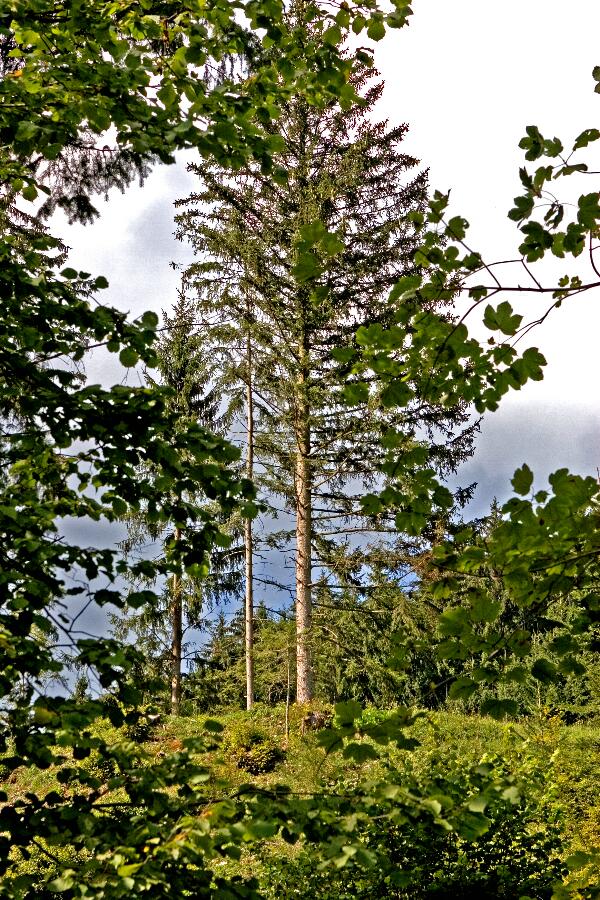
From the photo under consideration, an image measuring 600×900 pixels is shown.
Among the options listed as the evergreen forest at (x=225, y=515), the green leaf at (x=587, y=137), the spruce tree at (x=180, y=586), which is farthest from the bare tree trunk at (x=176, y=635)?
the green leaf at (x=587, y=137)

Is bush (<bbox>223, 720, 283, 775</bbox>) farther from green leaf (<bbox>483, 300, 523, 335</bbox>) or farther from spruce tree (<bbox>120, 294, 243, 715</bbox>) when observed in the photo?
green leaf (<bbox>483, 300, 523, 335</bbox>)

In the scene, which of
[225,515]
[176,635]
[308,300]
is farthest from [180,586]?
[225,515]

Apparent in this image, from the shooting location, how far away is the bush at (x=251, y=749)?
11422mm

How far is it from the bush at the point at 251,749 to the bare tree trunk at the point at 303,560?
110 cm

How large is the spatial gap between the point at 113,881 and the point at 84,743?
0.47 meters

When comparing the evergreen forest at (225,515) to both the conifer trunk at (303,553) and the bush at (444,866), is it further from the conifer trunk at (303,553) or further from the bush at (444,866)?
the conifer trunk at (303,553)

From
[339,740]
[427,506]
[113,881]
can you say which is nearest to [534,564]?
[427,506]

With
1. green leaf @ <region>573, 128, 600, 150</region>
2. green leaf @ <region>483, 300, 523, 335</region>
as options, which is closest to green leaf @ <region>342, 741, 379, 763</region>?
green leaf @ <region>483, 300, 523, 335</region>

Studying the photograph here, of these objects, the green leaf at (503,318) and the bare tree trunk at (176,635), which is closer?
the green leaf at (503,318)

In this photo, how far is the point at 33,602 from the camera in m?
2.79

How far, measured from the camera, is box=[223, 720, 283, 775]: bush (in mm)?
11422

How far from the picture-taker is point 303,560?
13.4m

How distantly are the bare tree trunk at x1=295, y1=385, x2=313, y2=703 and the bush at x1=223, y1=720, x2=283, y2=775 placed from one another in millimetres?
1097

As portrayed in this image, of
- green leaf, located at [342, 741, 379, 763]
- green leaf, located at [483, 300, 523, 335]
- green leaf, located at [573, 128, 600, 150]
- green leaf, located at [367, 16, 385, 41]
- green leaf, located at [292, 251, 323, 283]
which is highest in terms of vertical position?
green leaf, located at [367, 16, 385, 41]
